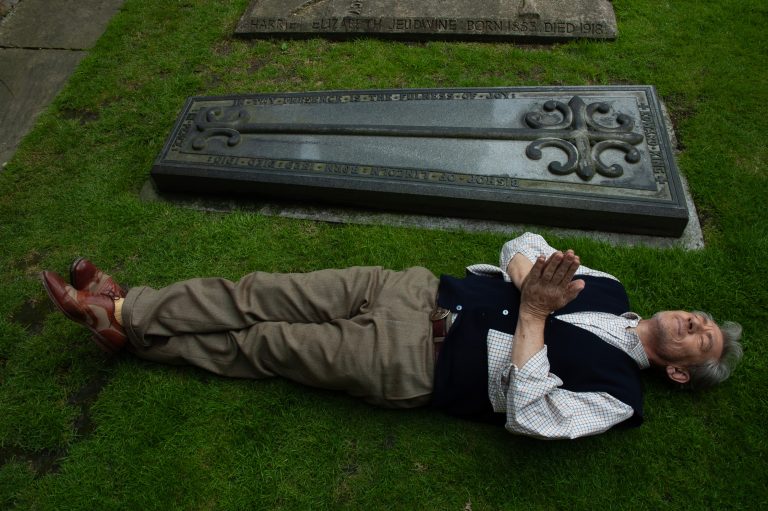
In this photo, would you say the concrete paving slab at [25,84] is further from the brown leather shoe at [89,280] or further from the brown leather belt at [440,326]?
the brown leather belt at [440,326]

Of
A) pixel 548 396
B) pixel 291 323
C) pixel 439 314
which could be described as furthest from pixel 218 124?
pixel 548 396

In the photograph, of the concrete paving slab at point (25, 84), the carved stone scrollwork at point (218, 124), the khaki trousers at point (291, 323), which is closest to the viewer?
the khaki trousers at point (291, 323)

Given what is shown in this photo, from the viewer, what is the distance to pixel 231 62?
15.8 ft

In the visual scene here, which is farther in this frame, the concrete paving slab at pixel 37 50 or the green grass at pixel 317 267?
the concrete paving slab at pixel 37 50

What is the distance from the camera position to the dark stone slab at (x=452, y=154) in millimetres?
3312

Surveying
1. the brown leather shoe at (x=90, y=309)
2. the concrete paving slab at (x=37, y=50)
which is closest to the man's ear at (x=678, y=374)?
the brown leather shoe at (x=90, y=309)

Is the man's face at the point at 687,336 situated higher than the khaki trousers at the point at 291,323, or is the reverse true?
the khaki trousers at the point at 291,323

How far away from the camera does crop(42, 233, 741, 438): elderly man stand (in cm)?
230

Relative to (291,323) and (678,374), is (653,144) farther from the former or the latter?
(291,323)

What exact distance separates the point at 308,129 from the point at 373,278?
5.01 ft

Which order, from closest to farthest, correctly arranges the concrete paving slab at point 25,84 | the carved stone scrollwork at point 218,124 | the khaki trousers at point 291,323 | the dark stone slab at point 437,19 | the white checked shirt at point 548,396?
the white checked shirt at point 548,396 → the khaki trousers at point 291,323 → the carved stone scrollwork at point 218,124 → the concrete paving slab at point 25,84 → the dark stone slab at point 437,19

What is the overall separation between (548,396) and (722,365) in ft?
3.20

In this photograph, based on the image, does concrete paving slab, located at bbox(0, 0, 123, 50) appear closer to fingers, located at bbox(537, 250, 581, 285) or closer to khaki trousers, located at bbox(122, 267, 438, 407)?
khaki trousers, located at bbox(122, 267, 438, 407)

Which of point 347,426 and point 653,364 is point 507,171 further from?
point 347,426
